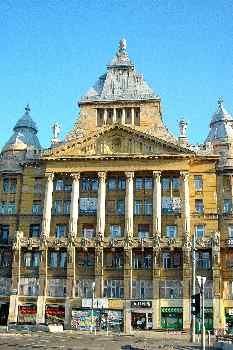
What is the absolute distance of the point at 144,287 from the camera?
253 ft

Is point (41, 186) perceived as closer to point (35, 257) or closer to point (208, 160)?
point (35, 257)

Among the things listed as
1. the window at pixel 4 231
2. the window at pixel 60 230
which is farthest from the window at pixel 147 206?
the window at pixel 4 231

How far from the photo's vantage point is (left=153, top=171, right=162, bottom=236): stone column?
258 feet

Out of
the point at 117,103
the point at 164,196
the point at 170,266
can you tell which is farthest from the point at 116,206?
the point at 117,103

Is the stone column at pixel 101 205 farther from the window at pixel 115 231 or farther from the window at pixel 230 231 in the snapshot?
the window at pixel 230 231

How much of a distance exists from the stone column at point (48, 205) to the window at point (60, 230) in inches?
80.4

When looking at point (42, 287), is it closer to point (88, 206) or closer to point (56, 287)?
point (56, 287)

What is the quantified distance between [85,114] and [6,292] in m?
31.9

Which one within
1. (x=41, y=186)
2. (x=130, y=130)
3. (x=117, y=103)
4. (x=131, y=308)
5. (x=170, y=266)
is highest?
(x=117, y=103)

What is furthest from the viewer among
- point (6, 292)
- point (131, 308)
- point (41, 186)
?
point (41, 186)

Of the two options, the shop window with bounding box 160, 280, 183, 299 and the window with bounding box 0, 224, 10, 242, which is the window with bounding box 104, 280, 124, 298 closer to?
the shop window with bounding box 160, 280, 183, 299

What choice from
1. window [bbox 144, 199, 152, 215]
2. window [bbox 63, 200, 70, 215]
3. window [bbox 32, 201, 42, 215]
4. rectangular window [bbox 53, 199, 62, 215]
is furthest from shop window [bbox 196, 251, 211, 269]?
window [bbox 32, 201, 42, 215]

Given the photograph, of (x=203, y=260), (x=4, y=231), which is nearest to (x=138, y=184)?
(x=203, y=260)

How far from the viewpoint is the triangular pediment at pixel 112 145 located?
82.8 m
